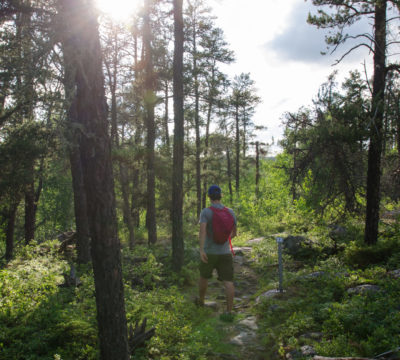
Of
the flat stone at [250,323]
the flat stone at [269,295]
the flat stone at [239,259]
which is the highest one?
the flat stone at [269,295]

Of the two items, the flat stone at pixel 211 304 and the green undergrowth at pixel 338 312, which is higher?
the green undergrowth at pixel 338 312

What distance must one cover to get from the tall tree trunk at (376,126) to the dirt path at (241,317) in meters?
3.89

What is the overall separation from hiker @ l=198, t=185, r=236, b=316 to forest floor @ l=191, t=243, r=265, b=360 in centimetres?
33

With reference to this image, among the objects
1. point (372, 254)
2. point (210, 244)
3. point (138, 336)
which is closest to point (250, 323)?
point (210, 244)

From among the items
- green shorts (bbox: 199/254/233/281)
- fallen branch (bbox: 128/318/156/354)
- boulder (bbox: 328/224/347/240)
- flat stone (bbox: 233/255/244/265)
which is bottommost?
flat stone (bbox: 233/255/244/265)

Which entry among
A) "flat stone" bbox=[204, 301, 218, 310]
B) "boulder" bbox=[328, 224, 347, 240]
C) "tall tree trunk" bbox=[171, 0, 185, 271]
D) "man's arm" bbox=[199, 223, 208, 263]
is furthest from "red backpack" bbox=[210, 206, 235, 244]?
"boulder" bbox=[328, 224, 347, 240]

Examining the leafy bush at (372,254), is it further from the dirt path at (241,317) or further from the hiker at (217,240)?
the hiker at (217,240)

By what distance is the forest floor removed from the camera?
4637mm

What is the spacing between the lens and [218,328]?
211 inches

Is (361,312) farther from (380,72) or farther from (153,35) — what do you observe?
(153,35)

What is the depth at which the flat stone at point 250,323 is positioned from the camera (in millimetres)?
5473

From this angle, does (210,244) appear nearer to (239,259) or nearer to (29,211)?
(239,259)

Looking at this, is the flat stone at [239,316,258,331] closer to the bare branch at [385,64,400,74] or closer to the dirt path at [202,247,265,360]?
the dirt path at [202,247,265,360]

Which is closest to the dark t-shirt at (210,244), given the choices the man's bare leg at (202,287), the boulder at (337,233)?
the man's bare leg at (202,287)
